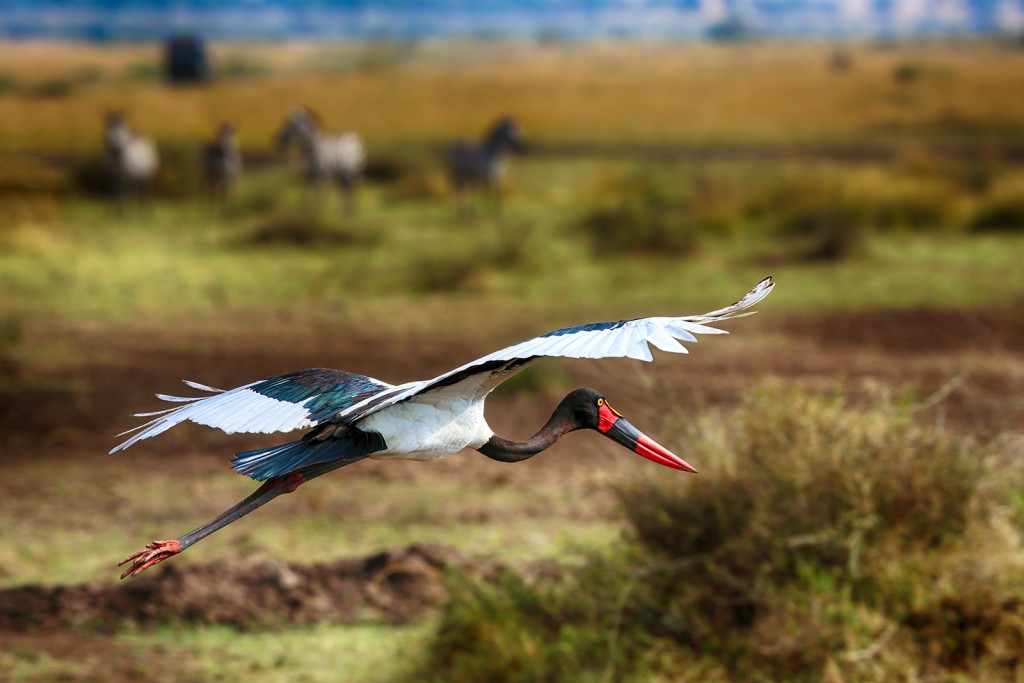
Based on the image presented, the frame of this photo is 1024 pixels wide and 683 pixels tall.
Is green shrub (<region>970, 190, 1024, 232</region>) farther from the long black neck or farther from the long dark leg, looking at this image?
the long dark leg

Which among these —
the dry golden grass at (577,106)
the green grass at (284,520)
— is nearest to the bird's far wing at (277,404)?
the green grass at (284,520)

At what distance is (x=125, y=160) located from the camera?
1953 centimetres

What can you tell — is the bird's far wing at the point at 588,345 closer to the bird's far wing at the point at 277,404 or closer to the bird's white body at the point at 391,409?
the bird's white body at the point at 391,409

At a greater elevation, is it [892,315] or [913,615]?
[913,615]

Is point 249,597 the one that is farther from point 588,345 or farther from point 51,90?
point 51,90

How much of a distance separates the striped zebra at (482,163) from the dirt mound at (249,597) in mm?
13015

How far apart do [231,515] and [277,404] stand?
351mm

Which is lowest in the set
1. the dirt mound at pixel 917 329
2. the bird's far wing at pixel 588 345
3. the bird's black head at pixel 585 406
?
the dirt mound at pixel 917 329

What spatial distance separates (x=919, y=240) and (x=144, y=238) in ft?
27.8

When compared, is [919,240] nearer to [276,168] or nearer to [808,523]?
[808,523]

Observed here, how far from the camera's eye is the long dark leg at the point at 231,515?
12.0 feet

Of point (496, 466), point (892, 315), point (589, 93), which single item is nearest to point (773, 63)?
point (589, 93)

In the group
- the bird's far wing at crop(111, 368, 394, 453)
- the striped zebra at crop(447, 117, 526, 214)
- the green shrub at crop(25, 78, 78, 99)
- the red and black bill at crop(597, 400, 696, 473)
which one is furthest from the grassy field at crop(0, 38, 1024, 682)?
the green shrub at crop(25, 78, 78, 99)

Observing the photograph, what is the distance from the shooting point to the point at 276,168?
84.1 feet
